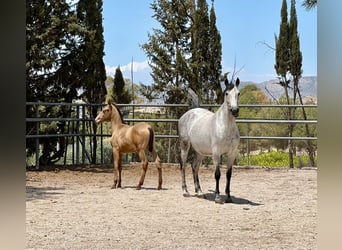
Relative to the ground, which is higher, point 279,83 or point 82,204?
point 279,83

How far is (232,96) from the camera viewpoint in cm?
321

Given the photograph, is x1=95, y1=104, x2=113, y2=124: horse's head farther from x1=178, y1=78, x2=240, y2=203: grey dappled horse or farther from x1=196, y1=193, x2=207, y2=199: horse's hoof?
x1=196, y1=193, x2=207, y2=199: horse's hoof

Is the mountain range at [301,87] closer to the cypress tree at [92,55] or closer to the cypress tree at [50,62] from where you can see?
the cypress tree at [92,55]

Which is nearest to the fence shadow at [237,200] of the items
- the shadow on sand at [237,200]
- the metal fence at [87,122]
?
the shadow on sand at [237,200]

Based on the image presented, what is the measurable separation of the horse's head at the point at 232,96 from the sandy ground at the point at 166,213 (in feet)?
2.10

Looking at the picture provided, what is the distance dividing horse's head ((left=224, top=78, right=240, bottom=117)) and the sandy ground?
64 centimetres

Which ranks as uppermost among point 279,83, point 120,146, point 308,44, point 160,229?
point 308,44

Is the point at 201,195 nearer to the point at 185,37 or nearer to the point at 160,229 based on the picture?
the point at 160,229

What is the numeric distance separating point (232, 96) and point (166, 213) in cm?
89

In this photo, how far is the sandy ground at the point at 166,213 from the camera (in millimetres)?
2174

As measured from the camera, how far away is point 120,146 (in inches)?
156

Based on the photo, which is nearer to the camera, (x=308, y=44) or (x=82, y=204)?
(x=82, y=204)
